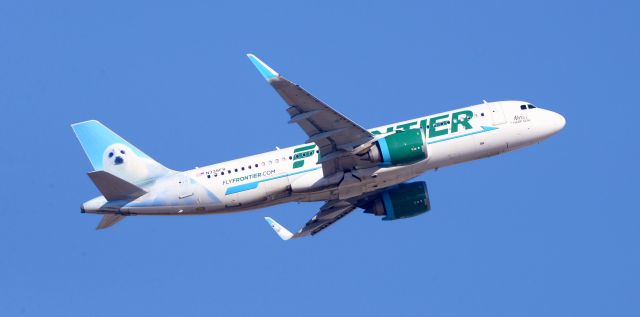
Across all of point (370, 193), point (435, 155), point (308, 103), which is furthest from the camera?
point (370, 193)

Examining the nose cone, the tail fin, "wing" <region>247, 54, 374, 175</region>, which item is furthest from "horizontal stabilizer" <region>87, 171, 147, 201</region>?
the nose cone

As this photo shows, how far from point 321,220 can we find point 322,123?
1370cm

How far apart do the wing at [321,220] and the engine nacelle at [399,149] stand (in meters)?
10.4

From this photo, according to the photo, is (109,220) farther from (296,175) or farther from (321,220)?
(321,220)

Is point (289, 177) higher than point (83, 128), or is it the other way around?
point (83, 128)

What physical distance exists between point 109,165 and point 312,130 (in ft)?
48.4

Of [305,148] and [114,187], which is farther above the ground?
[305,148]

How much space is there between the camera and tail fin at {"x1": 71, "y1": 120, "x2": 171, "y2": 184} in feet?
235

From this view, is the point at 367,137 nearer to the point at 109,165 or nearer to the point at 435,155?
the point at 435,155

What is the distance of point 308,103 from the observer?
212 feet

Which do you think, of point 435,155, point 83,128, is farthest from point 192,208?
point 435,155

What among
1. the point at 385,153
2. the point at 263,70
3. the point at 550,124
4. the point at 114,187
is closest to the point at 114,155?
the point at 114,187

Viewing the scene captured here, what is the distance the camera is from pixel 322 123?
2625 inches

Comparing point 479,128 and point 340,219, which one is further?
point 340,219
